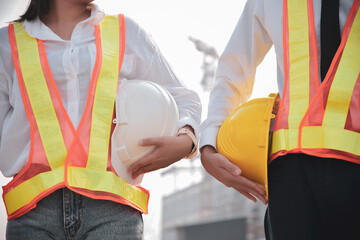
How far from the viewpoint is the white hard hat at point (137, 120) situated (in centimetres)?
259

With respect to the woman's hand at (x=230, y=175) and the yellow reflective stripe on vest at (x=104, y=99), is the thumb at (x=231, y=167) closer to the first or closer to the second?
the woman's hand at (x=230, y=175)

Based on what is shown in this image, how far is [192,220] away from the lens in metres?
42.8

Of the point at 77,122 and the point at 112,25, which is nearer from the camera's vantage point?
the point at 77,122

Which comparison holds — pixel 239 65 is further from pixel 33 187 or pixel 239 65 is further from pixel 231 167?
pixel 33 187

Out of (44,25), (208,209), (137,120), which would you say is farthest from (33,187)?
(208,209)

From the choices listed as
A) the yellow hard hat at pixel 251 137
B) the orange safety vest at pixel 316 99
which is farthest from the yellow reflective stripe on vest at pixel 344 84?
the yellow hard hat at pixel 251 137

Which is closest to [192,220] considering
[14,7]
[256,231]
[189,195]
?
[189,195]

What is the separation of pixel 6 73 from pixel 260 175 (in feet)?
4.28

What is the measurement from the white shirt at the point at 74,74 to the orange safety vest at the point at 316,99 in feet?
1.94

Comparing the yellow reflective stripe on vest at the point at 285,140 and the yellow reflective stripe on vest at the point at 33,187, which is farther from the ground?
the yellow reflective stripe on vest at the point at 285,140

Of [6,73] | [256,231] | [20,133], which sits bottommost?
[256,231]

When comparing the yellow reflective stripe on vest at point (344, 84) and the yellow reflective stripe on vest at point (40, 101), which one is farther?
the yellow reflective stripe on vest at point (40, 101)

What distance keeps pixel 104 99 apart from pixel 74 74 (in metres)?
0.19

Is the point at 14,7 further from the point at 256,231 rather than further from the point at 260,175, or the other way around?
the point at 256,231
